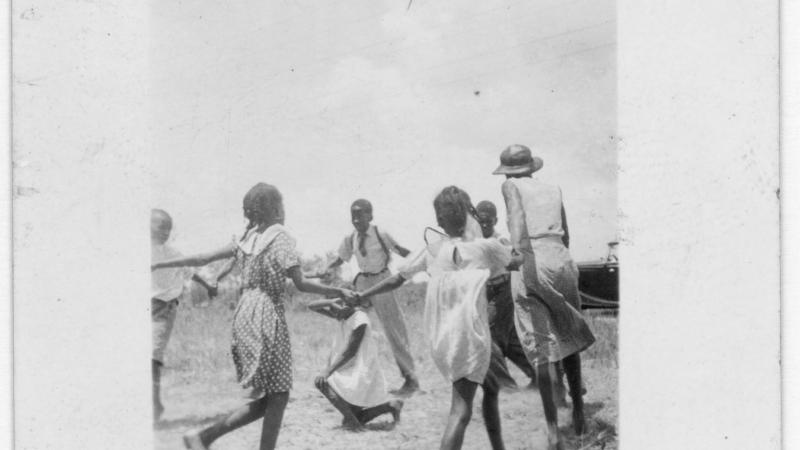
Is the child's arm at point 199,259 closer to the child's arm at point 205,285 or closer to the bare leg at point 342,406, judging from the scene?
the child's arm at point 205,285

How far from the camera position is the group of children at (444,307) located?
15.7ft

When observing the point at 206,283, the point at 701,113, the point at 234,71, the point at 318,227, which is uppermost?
the point at 234,71

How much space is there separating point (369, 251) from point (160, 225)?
130cm

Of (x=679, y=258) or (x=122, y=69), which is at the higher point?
(x=122, y=69)

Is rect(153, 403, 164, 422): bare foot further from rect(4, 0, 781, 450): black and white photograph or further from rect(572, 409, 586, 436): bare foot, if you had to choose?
rect(572, 409, 586, 436): bare foot

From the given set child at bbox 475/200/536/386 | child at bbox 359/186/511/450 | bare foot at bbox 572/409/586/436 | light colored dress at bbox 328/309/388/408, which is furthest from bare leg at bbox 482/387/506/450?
light colored dress at bbox 328/309/388/408

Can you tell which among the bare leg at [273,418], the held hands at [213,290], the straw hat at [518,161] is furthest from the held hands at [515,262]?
the held hands at [213,290]

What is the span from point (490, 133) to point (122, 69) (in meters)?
2.31

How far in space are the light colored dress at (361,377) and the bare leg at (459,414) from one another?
0.41 metres

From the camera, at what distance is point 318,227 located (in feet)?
16.0

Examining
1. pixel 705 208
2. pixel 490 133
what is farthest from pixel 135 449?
pixel 705 208

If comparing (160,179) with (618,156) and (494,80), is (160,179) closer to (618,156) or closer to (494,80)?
(494,80)

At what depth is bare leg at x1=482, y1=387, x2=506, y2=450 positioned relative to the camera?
15.6ft

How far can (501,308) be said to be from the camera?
15.9ft
